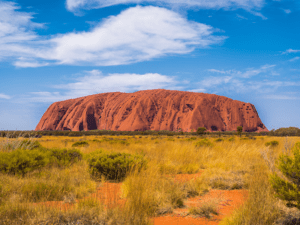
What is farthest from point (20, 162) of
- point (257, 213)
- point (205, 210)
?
point (257, 213)

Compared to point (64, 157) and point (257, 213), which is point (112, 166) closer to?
point (64, 157)

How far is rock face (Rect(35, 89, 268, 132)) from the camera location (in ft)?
279

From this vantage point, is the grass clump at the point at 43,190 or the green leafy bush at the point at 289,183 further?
the grass clump at the point at 43,190

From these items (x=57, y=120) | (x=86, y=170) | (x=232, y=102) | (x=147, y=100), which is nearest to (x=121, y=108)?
(x=147, y=100)

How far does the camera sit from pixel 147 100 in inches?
3615

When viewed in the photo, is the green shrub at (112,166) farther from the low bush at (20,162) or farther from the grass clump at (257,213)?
the grass clump at (257,213)

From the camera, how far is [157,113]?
89.8 m

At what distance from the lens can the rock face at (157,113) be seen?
85.1m

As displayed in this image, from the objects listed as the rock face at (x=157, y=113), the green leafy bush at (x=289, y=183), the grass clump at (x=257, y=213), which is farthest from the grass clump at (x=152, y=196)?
the rock face at (x=157, y=113)

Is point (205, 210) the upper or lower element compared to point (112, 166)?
lower

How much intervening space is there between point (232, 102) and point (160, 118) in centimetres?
3449

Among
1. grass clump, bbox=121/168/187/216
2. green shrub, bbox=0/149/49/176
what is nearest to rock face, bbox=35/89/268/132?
green shrub, bbox=0/149/49/176

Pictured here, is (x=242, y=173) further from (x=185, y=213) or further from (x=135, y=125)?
(x=135, y=125)

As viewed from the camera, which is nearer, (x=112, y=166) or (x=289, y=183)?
(x=289, y=183)
